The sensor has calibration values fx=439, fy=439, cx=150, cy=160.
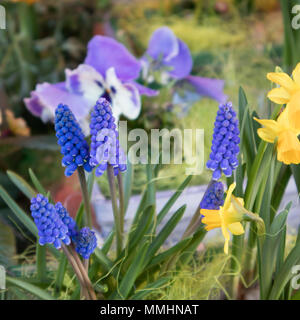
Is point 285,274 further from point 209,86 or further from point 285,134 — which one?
point 209,86

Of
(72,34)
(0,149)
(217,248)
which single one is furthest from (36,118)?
(217,248)

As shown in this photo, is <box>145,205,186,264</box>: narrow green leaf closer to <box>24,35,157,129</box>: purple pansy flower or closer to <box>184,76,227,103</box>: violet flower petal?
<box>24,35,157,129</box>: purple pansy flower

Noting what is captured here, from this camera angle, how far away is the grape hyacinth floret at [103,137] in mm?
257

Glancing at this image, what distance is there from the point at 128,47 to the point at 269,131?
57 cm

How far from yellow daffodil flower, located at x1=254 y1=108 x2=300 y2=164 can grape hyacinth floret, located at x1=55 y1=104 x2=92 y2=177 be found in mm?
108

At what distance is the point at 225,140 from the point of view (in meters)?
0.27

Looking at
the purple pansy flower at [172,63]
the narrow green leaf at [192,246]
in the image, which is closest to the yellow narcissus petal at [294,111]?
the narrow green leaf at [192,246]

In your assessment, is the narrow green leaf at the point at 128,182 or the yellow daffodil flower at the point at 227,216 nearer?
the yellow daffodil flower at the point at 227,216

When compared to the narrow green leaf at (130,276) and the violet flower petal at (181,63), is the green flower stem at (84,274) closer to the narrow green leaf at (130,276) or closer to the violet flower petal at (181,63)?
the narrow green leaf at (130,276)

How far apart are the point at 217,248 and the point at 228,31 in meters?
0.59

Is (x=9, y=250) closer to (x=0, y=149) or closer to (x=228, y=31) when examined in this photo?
(x=0, y=149)

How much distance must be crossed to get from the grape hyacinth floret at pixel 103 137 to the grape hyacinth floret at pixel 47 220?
0.12ft

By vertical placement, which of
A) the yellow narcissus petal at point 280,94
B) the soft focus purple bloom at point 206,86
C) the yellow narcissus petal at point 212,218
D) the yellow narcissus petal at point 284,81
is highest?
the yellow narcissus petal at point 284,81

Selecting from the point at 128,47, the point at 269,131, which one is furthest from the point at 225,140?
the point at 128,47
